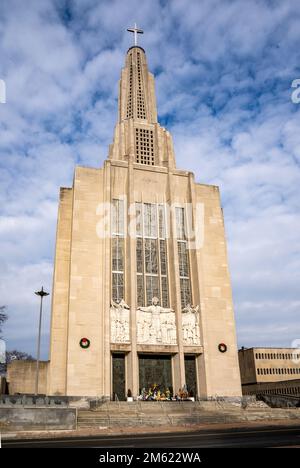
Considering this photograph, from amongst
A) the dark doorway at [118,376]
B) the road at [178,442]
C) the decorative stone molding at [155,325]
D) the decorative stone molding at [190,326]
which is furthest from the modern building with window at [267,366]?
the road at [178,442]

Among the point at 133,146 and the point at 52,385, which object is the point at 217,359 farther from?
the point at 133,146

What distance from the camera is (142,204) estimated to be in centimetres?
3641

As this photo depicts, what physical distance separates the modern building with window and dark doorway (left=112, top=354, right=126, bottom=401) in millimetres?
32333

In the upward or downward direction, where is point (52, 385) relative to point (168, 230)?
downward

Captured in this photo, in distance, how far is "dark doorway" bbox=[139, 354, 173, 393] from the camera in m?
31.2

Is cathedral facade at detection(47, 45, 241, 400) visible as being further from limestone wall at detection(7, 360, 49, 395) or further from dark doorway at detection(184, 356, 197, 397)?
limestone wall at detection(7, 360, 49, 395)

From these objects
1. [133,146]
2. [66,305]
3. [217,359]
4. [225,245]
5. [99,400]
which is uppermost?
[133,146]

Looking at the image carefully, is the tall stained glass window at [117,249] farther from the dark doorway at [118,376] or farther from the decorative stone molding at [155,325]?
the dark doorway at [118,376]

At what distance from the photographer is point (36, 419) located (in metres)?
18.3

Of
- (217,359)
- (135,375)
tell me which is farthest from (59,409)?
(217,359)

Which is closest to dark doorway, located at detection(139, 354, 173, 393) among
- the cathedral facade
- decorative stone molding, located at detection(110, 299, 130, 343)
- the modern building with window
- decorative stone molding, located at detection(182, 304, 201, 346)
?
the cathedral facade

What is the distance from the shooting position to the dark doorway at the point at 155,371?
3125 cm
